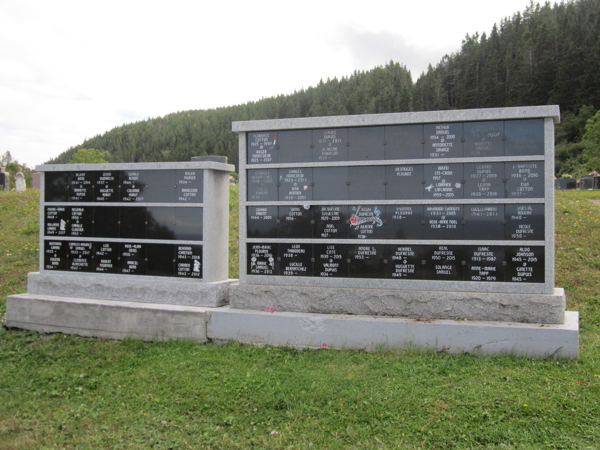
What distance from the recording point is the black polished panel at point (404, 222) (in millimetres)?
6895

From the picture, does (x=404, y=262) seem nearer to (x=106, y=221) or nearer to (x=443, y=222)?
(x=443, y=222)

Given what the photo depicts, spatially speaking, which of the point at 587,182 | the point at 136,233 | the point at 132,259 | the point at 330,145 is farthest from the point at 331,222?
the point at 587,182

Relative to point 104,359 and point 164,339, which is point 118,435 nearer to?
point 104,359

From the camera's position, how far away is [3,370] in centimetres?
632

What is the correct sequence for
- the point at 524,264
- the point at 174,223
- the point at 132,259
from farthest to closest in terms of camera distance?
1. the point at 132,259
2. the point at 174,223
3. the point at 524,264

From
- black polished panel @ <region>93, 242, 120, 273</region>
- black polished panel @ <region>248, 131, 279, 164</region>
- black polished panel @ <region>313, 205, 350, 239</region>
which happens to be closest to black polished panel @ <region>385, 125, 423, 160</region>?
black polished panel @ <region>313, 205, 350, 239</region>

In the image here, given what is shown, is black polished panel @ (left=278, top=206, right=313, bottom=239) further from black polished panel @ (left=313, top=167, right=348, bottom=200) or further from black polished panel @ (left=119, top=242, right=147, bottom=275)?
black polished panel @ (left=119, top=242, right=147, bottom=275)

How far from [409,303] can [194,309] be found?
122 inches

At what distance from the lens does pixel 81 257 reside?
848cm

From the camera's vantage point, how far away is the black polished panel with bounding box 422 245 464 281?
6738 mm

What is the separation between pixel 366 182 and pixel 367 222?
572 mm

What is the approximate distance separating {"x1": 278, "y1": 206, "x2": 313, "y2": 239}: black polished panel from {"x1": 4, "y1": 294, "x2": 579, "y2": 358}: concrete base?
1.15 meters

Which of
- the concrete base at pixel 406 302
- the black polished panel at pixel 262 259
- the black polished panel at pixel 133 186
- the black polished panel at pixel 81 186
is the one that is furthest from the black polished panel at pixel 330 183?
the black polished panel at pixel 81 186

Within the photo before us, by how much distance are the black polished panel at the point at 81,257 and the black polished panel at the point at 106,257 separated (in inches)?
4.0
